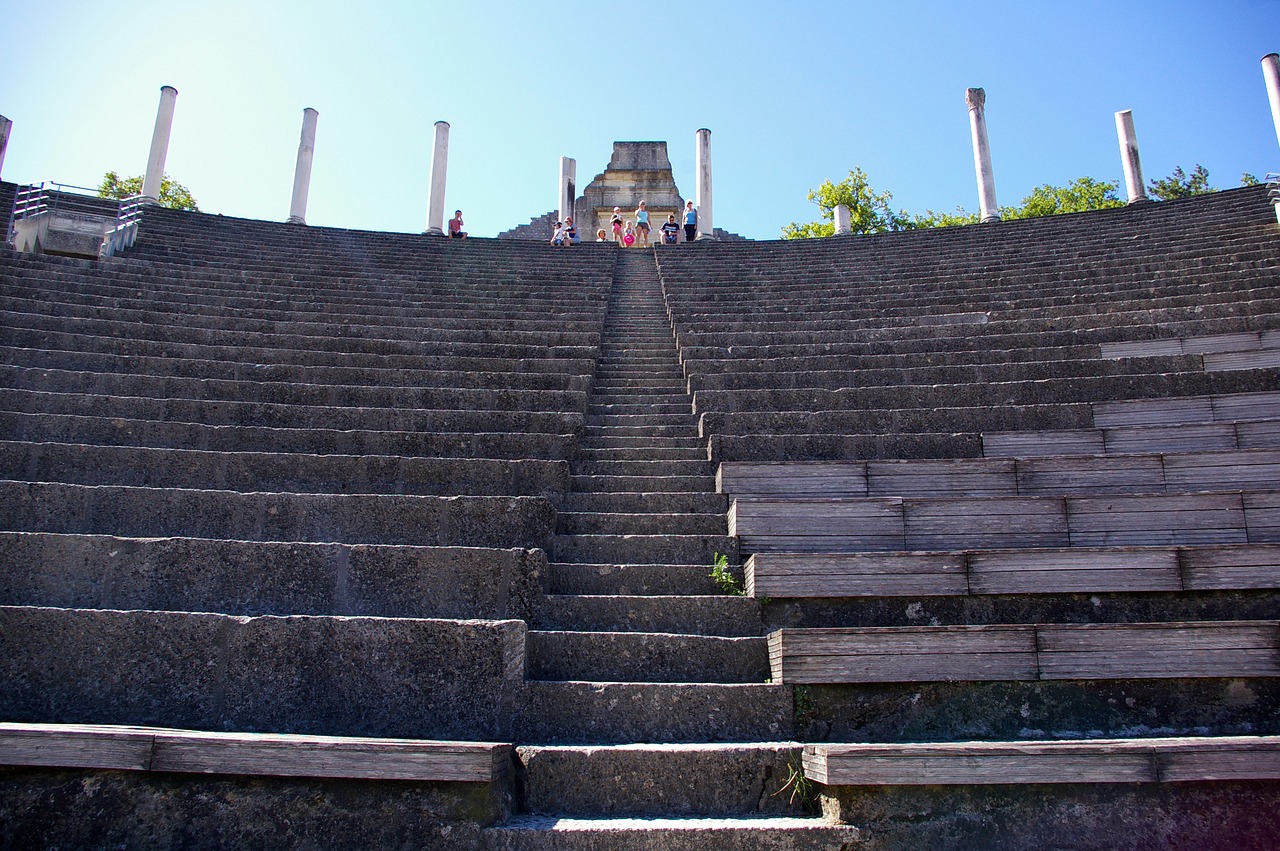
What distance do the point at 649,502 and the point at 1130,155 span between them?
20.1 metres

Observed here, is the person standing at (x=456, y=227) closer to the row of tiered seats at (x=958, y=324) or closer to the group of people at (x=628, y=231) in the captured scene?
the group of people at (x=628, y=231)

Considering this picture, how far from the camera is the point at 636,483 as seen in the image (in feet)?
18.4

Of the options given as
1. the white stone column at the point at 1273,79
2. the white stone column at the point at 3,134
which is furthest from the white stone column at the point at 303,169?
the white stone column at the point at 1273,79

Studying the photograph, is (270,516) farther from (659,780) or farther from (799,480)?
(799,480)

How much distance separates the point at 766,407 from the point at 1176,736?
375 centimetres

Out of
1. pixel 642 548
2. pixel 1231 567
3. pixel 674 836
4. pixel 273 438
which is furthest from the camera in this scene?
pixel 273 438

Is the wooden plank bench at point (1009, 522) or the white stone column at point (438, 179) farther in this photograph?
the white stone column at point (438, 179)

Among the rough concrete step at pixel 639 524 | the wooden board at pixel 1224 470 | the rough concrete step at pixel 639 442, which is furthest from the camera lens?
the rough concrete step at pixel 639 442

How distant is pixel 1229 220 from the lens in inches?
517

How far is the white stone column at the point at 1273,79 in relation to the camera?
1772cm

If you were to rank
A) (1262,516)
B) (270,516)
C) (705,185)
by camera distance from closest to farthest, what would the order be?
1. (1262,516)
2. (270,516)
3. (705,185)

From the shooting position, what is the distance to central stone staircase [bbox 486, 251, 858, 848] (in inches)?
118

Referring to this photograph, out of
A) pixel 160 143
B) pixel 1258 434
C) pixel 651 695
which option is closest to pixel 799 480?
pixel 651 695

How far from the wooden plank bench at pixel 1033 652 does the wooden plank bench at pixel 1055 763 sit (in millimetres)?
575
